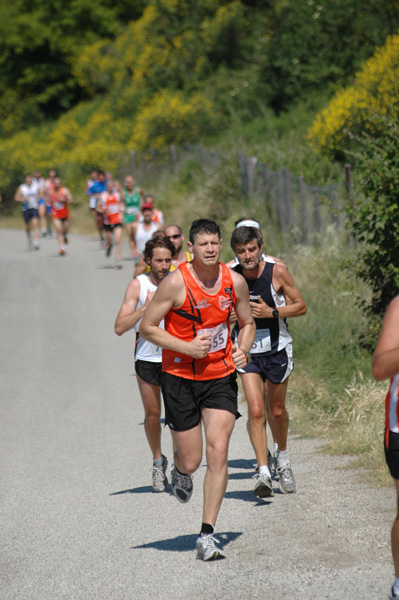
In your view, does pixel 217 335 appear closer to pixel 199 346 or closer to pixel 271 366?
pixel 199 346

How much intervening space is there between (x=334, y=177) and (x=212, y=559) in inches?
516

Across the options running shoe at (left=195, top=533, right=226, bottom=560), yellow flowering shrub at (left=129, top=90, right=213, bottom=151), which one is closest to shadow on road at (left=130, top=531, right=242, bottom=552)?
running shoe at (left=195, top=533, right=226, bottom=560)

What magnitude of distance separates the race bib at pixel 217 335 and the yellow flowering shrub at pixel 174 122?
29215mm

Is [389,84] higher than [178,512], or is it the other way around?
[389,84]

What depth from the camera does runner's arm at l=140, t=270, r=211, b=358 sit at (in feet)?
18.6

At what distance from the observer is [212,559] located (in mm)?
5703

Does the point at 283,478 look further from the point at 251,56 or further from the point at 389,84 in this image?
the point at 251,56

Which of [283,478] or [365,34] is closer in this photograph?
[283,478]

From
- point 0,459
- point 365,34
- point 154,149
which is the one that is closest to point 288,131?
point 365,34

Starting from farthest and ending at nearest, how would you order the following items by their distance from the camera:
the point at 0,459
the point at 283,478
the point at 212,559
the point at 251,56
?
the point at 251,56 → the point at 0,459 → the point at 283,478 → the point at 212,559

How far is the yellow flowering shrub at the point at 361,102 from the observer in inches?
744

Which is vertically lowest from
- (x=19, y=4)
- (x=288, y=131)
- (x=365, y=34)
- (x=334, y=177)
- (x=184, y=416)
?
(x=184, y=416)

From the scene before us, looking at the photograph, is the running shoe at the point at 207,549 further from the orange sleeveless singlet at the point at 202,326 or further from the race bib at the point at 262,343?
the race bib at the point at 262,343

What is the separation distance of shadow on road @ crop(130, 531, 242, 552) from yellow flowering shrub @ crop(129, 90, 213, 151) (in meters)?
29.2
